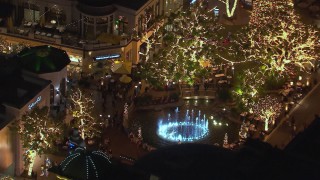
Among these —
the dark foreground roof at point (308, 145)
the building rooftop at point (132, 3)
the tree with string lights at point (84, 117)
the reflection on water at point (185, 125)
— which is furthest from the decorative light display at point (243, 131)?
the building rooftop at point (132, 3)

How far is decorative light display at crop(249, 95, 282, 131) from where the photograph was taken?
3174 inches

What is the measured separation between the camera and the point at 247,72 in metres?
86.6

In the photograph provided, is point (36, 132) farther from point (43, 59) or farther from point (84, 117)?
point (43, 59)

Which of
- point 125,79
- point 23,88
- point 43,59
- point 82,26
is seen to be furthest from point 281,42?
point 23,88

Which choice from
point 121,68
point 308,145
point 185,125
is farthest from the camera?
point 121,68

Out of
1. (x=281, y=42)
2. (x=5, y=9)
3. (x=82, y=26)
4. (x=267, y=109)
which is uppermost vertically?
(x=5, y=9)

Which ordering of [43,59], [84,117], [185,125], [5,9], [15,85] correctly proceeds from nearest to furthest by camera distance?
[15,85] < [84,117] < [43,59] < [185,125] < [5,9]

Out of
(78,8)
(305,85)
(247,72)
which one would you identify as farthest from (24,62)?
(305,85)

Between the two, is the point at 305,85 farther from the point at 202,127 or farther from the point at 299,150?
the point at 299,150

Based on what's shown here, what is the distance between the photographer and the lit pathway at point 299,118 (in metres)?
80.0

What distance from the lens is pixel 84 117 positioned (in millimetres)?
78250

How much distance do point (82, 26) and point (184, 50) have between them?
13996 mm

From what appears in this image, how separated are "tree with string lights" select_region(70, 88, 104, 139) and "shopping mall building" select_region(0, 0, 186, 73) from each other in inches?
544

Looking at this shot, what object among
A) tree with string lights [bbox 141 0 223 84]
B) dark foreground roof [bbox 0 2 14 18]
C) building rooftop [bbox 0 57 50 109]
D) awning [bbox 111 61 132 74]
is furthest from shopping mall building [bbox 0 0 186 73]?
building rooftop [bbox 0 57 50 109]
